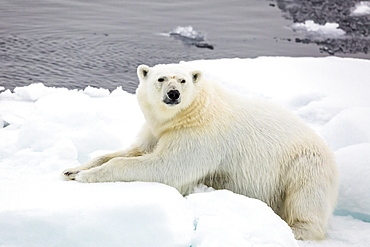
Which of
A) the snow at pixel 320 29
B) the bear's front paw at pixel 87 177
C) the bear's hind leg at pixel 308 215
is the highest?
the snow at pixel 320 29

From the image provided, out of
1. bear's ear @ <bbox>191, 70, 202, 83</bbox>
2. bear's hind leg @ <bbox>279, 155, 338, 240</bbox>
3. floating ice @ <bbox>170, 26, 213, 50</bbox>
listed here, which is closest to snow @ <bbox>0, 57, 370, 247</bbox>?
bear's hind leg @ <bbox>279, 155, 338, 240</bbox>

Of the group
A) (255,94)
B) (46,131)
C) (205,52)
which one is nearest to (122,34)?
(205,52)

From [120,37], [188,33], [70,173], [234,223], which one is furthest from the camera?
[188,33]

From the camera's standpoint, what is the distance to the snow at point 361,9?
49.9 feet

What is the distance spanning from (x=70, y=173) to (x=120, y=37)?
8.35 m

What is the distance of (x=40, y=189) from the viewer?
365cm

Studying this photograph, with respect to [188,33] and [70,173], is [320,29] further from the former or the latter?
[70,173]

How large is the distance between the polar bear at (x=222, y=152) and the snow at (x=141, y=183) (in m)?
0.18

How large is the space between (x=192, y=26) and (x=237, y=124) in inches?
379

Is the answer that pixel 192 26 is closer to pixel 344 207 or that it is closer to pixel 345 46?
pixel 345 46

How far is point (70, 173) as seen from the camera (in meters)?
4.23

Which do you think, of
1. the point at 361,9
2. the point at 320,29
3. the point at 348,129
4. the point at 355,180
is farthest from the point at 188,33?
the point at 355,180

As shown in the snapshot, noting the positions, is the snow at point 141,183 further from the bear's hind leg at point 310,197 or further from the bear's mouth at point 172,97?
the bear's mouth at point 172,97

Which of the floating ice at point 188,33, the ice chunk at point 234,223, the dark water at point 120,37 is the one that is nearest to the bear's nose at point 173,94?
the ice chunk at point 234,223
